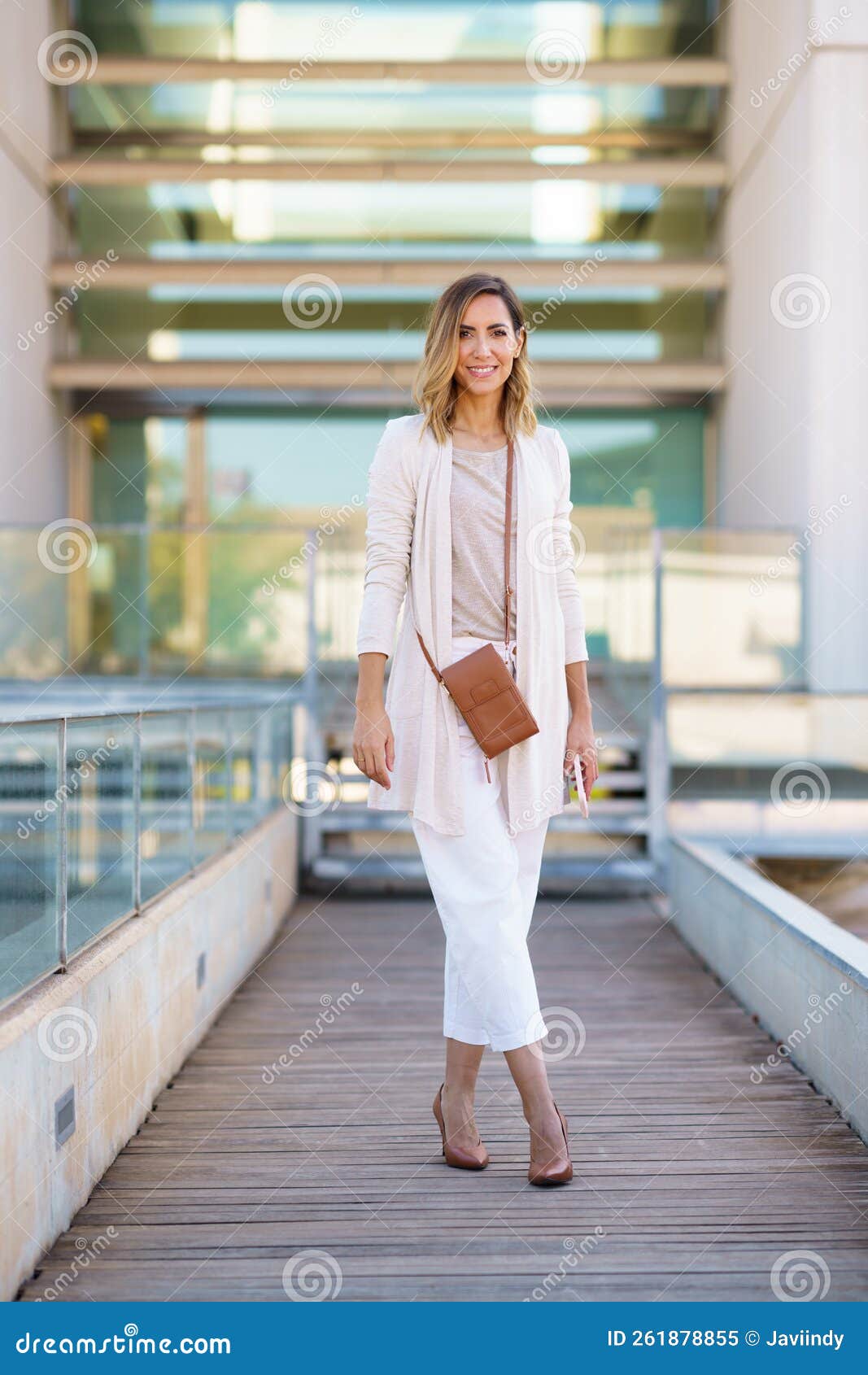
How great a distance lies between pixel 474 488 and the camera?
10.5 feet

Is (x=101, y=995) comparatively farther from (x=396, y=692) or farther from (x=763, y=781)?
(x=763, y=781)

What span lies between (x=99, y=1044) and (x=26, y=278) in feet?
34.2

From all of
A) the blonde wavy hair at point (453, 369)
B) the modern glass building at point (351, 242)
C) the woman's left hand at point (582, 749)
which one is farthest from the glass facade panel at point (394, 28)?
the woman's left hand at point (582, 749)

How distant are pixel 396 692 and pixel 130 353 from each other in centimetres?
1095

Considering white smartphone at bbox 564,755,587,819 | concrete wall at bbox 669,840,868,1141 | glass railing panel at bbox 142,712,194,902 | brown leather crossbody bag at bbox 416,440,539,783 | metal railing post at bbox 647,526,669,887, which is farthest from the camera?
metal railing post at bbox 647,526,669,887

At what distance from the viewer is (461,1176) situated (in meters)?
A: 3.26

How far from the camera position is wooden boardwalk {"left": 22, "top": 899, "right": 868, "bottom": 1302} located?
2.67m

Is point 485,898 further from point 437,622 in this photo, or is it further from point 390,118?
point 390,118

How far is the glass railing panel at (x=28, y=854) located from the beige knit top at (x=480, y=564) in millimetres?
917

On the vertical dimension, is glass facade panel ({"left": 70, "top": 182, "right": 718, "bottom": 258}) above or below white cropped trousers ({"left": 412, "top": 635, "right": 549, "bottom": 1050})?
above

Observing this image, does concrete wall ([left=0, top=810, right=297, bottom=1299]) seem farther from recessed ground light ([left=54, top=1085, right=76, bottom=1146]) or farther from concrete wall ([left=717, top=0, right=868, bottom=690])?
concrete wall ([left=717, top=0, right=868, bottom=690])

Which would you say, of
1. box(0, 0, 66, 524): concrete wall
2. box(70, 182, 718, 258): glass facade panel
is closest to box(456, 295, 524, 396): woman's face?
box(0, 0, 66, 524): concrete wall

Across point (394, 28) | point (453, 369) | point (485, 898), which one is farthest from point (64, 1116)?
point (394, 28)

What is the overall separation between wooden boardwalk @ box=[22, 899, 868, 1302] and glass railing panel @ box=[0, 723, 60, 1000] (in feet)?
1.83
